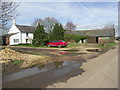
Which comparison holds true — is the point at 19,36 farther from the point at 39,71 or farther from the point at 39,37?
the point at 39,71

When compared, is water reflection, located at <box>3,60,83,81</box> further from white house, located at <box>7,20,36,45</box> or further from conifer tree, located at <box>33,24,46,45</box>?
white house, located at <box>7,20,36,45</box>

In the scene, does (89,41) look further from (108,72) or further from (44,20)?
(108,72)

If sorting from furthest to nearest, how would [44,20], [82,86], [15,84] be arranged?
[44,20]
[15,84]
[82,86]

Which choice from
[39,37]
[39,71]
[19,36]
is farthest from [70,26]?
[39,71]

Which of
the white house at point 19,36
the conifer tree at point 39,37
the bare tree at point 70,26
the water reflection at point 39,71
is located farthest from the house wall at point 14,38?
the bare tree at point 70,26

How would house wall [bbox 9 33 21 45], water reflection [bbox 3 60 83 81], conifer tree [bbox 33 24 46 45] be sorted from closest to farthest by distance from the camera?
1. water reflection [bbox 3 60 83 81]
2. conifer tree [bbox 33 24 46 45]
3. house wall [bbox 9 33 21 45]

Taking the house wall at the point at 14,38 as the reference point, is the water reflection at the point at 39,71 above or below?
below

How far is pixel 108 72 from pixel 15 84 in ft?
14.9

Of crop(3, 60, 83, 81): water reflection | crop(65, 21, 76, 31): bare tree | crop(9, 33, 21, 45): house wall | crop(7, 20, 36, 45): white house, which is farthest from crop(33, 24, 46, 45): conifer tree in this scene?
crop(65, 21, 76, 31): bare tree

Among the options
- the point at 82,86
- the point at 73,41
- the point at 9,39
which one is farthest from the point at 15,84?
the point at 9,39

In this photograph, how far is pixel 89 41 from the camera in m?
38.9

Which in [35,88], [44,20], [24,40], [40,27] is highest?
[44,20]

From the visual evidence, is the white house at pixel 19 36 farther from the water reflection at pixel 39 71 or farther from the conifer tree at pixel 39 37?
the water reflection at pixel 39 71

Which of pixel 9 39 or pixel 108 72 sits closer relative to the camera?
pixel 108 72
